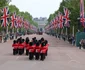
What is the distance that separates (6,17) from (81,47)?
1625 centimetres

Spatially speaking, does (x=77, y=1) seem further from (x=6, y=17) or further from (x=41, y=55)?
(x=41, y=55)

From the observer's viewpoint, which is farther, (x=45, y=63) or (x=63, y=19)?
(x=63, y=19)

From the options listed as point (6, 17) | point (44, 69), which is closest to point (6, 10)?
point (6, 17)

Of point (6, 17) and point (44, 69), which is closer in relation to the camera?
point (44, 69)

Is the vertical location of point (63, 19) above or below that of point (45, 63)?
above

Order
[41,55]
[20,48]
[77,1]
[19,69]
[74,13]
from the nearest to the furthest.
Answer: [19,69]
[41,55]
[20,48]
[74,13]
[77,1]

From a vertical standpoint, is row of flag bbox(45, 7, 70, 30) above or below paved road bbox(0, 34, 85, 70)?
above

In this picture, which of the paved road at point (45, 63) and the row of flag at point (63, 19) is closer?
the paved road at point (45, 63)

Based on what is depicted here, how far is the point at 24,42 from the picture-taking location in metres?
33.1

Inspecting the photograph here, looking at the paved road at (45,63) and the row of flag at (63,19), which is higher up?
the row of flag at (63,19)

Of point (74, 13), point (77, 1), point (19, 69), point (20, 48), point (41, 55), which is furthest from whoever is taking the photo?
point (77, 1)

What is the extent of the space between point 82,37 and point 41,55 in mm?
28767

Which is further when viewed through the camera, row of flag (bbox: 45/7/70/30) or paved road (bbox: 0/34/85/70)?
row of flag (bbox: 45/7/70/30)

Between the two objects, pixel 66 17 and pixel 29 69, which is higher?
pixel 66 17
